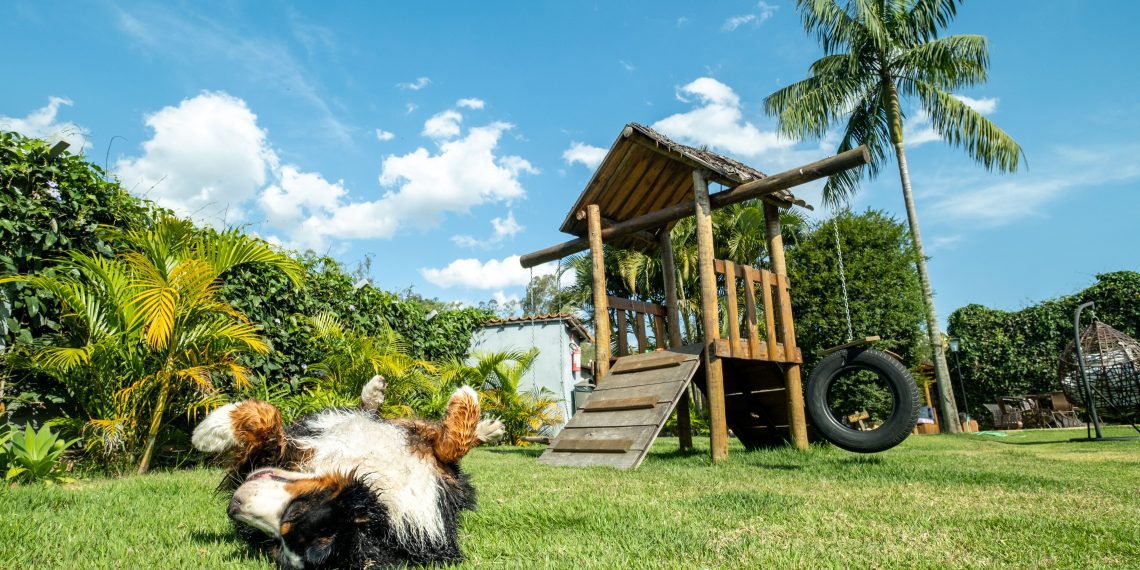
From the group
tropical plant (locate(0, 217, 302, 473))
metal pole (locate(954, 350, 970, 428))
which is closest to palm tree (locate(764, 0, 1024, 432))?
metal pole (locate(954, 350, 970, 428))

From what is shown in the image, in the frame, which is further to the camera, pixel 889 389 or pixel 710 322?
pixel 710 322

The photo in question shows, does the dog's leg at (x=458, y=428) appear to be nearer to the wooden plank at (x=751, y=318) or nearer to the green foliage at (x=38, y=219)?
the green foliage at (x=38, y=219)

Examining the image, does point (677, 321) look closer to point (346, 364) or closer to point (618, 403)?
point (618, 403)

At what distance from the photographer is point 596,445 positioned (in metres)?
5.97

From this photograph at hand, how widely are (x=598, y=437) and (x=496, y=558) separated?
13.0 feet

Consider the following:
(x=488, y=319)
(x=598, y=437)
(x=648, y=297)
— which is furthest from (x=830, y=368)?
(x=648, y=297)

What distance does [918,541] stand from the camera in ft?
7.93

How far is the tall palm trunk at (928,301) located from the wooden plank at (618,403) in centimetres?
924

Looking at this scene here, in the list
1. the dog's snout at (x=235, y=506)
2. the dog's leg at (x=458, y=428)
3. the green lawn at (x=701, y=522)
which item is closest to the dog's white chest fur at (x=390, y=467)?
the dog's leg at (x=458, y=428)

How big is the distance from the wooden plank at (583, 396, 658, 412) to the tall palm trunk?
30.3 feet

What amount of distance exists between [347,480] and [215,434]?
59 cm

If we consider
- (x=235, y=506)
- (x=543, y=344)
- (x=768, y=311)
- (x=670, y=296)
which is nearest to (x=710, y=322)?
(x=768, y=311)

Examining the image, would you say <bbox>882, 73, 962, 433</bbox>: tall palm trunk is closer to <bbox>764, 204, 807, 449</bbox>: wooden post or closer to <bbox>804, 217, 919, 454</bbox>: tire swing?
<bbox>764, 204, 807, 449</bbox>: wooden post

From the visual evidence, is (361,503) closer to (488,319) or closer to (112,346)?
(112,346)
